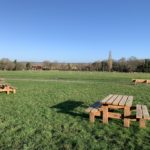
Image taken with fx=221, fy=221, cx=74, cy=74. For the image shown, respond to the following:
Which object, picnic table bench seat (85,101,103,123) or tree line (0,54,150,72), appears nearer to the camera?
picnic table bench seat (85,101,103,123)

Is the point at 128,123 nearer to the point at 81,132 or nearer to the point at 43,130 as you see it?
the point at 81,132

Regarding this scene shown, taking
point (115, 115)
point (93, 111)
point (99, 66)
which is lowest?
point (115, 115)

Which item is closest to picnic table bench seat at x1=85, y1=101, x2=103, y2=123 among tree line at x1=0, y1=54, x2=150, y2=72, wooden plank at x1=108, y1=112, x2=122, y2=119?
wooden plank at x1=108, y1=112, x2=122, y2=119

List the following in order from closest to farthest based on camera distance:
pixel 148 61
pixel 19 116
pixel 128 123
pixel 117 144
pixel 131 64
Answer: pixel 117 144, pixel 128 123, pixel 19 116, pixel 148 61, pixel 131 64

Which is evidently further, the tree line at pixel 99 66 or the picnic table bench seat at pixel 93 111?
the tree line at pixel 99 66

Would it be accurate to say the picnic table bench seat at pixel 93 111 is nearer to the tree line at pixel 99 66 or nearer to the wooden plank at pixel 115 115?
the wooden plank at pixel 115 115

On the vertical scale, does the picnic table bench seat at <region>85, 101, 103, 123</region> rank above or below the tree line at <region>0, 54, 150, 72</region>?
below

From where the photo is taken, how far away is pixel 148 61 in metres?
74.3

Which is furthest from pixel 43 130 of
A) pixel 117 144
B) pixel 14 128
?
pixel 117 144

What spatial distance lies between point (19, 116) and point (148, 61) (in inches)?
2845

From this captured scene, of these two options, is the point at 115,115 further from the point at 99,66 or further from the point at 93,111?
the point at 99,66

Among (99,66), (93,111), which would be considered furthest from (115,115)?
(99,66)

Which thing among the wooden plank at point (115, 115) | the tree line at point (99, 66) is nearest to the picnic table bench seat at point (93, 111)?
the wooden plank at point (115, 115)

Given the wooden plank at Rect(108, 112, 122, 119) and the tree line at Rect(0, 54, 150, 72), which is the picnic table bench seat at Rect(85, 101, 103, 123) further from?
the tree line at Rect(0, 54, 150, 72)
